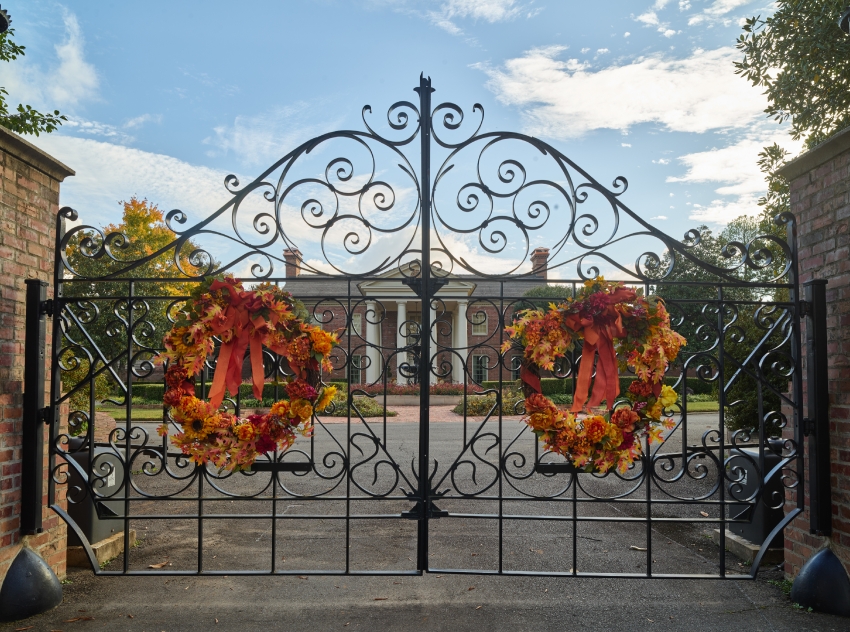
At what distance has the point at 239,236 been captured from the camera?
11.8 feet

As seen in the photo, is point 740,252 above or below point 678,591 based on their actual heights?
above

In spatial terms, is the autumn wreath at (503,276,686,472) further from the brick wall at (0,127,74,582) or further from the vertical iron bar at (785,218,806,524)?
the brick wall at (0,127,74,582)

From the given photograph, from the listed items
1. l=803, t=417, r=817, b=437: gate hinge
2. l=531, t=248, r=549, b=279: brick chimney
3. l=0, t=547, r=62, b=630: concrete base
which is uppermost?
l=531, t=248, r=549, b=279: brick chimney

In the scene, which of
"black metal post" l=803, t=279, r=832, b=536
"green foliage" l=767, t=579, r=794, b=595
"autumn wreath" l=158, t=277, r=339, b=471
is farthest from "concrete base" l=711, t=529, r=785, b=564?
"autumn wreath" l=158, t=277, r=339, b=471

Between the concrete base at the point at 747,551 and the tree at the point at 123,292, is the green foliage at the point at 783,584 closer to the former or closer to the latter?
the concrete base at the point at 747,551

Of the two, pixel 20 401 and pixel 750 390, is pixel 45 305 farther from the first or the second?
pixel 750 390

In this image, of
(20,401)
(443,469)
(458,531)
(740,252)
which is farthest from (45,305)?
(443,469)

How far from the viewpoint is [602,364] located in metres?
3.43

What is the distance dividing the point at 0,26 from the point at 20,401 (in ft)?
7.13

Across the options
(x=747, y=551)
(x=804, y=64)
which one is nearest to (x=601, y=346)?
Result: (x=747, y=551)

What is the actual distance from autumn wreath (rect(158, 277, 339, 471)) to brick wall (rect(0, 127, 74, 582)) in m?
0.92

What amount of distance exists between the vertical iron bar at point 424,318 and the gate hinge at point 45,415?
2255 mm

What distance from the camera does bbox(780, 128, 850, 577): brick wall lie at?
11.2ft

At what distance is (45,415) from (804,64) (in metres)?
7.68
